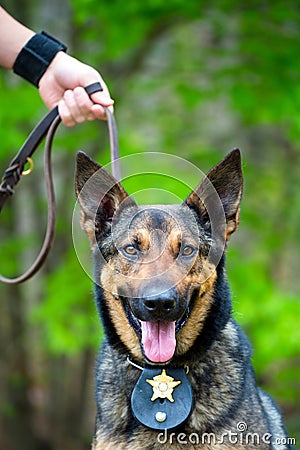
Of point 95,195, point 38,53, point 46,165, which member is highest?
point 38,53

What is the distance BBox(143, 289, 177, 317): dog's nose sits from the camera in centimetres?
300

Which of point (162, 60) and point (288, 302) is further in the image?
point (162, 60)

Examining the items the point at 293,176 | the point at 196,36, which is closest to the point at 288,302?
the point at 293,176

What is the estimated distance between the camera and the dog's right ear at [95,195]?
3.27 m

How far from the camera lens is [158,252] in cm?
316

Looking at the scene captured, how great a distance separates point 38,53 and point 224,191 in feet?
4.26

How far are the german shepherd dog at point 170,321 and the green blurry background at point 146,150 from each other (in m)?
1.23

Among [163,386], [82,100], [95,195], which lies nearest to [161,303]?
[163,386]

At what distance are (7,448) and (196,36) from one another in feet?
21.9

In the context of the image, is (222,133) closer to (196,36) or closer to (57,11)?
(196,36)

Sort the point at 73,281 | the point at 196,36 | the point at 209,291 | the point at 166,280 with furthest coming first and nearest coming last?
the point at 196,36 < the point at 73,281 < the point at 209,291 < the point at 166,280

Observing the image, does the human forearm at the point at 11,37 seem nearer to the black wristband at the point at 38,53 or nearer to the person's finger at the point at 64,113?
the black wristband at the point at 38,53

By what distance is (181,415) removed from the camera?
3258 millimetres

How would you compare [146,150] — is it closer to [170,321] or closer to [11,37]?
[11,37]
